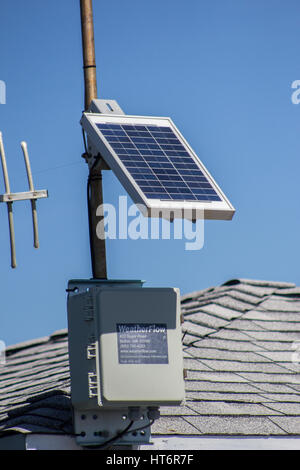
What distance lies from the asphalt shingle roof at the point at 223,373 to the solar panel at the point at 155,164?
1611mm

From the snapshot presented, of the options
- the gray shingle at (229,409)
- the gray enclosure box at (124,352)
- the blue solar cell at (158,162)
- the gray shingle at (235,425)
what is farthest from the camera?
the gray shingle at (229,409)

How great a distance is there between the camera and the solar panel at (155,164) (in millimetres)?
5746

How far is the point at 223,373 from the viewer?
7.51 metres

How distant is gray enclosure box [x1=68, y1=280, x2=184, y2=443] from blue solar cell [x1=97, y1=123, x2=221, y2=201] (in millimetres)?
651

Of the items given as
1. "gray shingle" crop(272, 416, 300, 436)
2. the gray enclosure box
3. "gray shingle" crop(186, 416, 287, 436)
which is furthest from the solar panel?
"gray shingle" crop(272, 416, 300, 436)

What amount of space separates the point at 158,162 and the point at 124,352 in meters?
1.53

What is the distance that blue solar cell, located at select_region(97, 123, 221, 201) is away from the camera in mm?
5961

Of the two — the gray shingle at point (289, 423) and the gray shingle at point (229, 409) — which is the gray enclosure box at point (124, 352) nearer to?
the gray shingle at point (229, 409)

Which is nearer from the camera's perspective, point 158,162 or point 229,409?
point 158,162

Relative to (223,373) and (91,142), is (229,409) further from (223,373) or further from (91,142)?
(91,142)

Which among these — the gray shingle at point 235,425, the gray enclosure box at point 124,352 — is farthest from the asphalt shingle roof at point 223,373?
the gray enclosure box at point 124,352

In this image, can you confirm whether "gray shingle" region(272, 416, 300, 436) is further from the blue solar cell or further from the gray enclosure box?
the blue solar cell

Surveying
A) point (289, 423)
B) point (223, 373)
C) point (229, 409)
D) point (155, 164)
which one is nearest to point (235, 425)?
point (229, 409)
